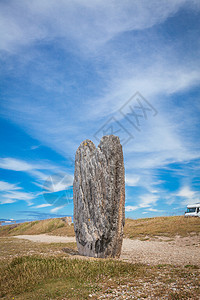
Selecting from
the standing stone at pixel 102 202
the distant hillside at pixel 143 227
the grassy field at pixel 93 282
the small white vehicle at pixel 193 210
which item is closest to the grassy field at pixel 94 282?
the grassy field at pixel 93 282

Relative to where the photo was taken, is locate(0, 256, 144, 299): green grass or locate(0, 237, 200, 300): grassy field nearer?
locate(0, 237, 200, 300): grassy field

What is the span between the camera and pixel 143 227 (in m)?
26.5

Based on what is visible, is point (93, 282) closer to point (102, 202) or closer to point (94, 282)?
point (94, 282)

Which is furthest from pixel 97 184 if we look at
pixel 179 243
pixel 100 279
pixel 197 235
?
pixel 197 235

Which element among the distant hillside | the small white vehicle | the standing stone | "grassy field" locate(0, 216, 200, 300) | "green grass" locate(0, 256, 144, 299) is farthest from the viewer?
the small white vehicle

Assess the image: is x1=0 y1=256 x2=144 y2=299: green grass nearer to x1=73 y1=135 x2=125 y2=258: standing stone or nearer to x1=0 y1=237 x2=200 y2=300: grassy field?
x1=0 y1=237 x2=200 y2=300: grassy field

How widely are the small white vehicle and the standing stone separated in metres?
21.9

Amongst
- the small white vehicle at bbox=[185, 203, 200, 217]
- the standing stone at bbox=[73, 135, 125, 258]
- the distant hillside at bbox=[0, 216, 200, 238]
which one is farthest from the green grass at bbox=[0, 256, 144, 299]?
the small white vehicle at bbox=[185, 203, 200, 217]

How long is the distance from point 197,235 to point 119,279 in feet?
47.7

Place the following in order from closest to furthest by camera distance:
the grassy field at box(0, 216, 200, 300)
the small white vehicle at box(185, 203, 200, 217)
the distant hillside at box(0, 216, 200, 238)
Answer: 1. the grassy field at box(0, 216, 200, 300)
2. the distant hillside at box(0, 216, 200, 238)
3. the small white vehicle at box(185, 203, 200, 217)

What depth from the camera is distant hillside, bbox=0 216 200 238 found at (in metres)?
21.5

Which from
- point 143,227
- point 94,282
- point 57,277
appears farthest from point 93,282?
point 143,227

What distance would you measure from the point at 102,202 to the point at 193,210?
78.6 ft

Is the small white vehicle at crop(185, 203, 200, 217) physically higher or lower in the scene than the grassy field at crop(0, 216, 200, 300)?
higher
